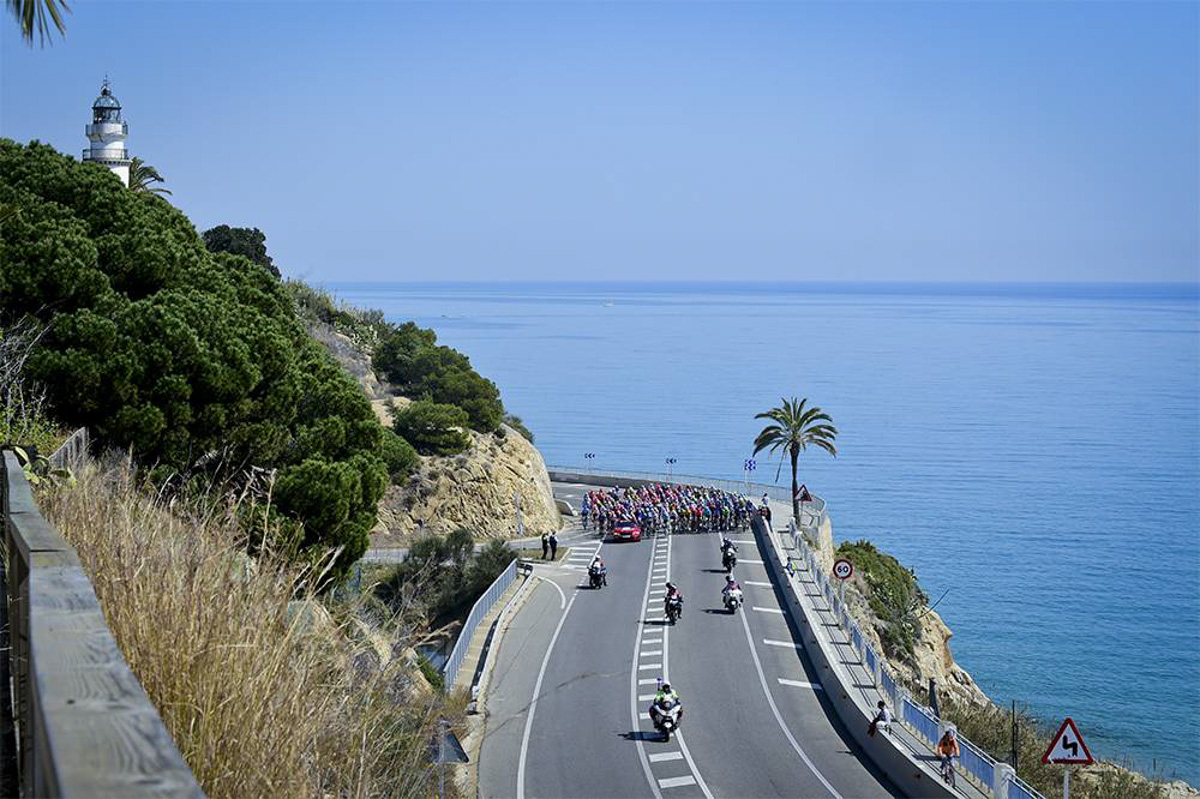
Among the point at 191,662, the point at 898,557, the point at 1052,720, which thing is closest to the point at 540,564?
the point at 1052,720

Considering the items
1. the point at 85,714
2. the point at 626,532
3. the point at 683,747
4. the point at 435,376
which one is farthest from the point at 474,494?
the point at 85,714

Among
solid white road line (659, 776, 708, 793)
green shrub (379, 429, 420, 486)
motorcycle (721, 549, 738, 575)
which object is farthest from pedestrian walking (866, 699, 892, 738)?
green shrub (379, 429, 420, 486)

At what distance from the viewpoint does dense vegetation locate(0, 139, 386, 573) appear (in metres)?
23.8

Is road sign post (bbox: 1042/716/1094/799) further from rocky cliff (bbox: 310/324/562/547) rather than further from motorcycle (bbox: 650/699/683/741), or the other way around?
rocky cliff (bbox: 310/324/562/547)

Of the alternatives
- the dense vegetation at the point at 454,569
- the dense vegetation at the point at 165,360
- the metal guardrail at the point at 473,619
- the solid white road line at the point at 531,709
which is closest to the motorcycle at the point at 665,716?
the solid white road line at the point at 531,709

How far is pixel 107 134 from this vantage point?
53562 mm

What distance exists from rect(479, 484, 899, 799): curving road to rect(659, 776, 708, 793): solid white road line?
0.03m

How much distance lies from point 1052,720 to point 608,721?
25.6m

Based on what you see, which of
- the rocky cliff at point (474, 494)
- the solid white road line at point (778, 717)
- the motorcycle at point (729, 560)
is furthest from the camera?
the rocky cliff at point (474, 494)

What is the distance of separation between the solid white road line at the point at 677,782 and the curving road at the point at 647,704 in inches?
1.3

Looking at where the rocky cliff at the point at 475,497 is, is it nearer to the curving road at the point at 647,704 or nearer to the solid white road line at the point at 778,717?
the curving road at the point at 647,704

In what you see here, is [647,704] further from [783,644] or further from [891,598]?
[891,598]

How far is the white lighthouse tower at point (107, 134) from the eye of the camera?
175ft

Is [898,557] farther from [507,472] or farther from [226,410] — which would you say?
[226,410]
